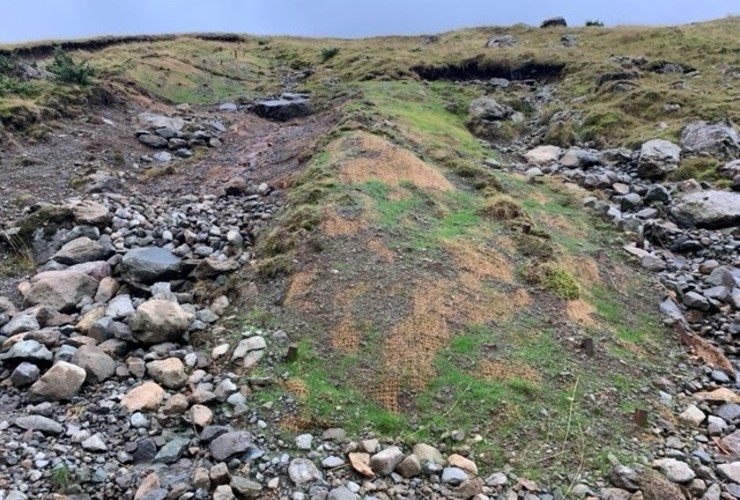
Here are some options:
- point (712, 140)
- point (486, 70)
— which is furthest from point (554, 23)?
point (712, 140)

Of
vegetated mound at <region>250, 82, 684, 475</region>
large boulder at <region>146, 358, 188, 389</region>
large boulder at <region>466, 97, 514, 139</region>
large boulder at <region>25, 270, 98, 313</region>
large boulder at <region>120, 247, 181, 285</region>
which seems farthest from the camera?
large boulder at <region>466, 97, 514, 139</region>

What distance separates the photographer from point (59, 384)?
19.0 feet

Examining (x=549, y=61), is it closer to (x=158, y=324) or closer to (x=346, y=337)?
(x=346, y=337)

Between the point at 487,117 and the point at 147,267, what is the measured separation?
1323 centimetres

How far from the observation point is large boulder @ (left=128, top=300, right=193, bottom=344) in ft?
21.6

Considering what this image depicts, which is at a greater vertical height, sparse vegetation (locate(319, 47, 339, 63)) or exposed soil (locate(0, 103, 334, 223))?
sparse vegetation (locate(319, 47, 339, 63))

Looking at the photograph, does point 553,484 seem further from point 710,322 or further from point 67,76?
point 67,76

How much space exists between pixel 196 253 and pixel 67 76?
13.7m

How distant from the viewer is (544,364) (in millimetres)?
6234

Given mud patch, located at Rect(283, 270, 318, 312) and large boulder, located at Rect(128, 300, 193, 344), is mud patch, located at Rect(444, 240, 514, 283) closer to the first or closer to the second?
mud patch, located at Rect(283, 270, 318, 312)

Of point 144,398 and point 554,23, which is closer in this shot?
point 144,398

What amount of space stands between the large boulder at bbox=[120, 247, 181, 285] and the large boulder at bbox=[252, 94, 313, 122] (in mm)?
12348

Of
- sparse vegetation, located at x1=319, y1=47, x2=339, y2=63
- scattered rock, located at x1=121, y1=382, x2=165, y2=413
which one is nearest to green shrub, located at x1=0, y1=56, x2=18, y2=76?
sparse vegetation, located at x1=319, y1=47, x2=339, y2=63

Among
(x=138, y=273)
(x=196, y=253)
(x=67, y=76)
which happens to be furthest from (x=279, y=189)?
(x=67, y=76)
